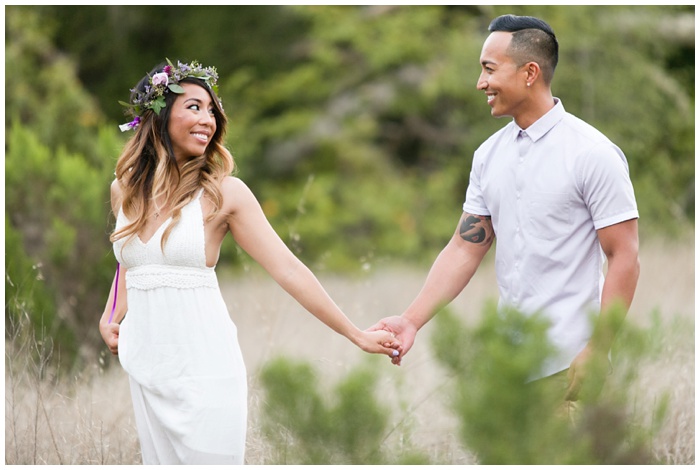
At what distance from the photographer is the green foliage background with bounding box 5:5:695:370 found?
39.8ft

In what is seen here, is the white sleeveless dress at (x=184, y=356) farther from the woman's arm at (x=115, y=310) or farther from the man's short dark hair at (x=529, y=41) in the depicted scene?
the man's short dark hair at (x=529, y=41)

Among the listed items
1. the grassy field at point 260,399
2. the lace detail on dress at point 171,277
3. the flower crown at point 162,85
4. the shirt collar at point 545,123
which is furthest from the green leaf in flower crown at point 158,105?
the shirt collar at point 545,123

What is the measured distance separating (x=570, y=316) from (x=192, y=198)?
129 centimetres

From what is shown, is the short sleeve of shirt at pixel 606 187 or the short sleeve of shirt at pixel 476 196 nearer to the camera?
the short sleeve of shirt at pixel 606 187

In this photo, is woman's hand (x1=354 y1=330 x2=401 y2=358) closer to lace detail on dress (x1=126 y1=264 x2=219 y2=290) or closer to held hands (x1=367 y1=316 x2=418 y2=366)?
held hands (x1=367 y1=316 x2=418 y2=366)

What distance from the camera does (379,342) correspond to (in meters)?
3.56

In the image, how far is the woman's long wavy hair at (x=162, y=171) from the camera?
9.80 ft

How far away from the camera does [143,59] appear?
47.2 ft

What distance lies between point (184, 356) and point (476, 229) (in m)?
1.23

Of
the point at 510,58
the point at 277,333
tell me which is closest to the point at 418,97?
the point at 277,333

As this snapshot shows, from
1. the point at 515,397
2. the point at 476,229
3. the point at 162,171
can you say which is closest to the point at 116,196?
the point at 162,171

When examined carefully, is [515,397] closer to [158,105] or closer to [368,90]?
[158,105]

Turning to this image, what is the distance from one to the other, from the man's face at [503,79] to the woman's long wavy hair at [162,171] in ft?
3.11

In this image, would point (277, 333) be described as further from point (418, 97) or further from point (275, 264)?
point (418, 97)
